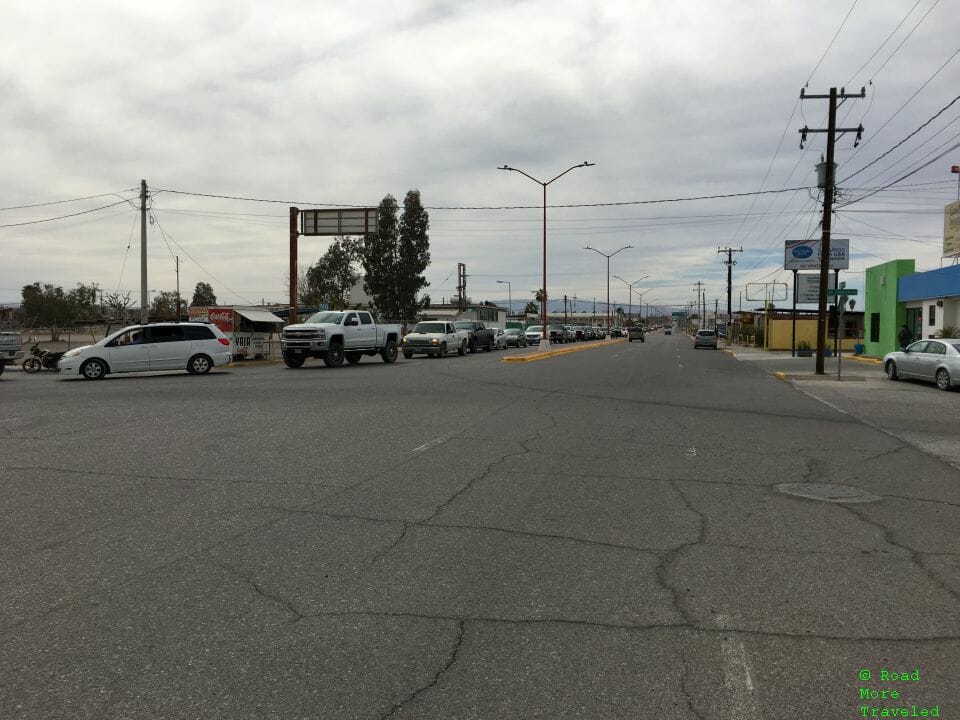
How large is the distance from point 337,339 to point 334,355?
62cm

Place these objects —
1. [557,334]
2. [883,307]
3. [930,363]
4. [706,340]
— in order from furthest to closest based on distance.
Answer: [557,334] → [706,340] → [883,307] → [930,363]

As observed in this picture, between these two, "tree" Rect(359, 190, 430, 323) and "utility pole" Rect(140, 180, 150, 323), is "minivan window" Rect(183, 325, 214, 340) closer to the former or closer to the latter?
"utility pole" Rect(140, 180, 150, 323)

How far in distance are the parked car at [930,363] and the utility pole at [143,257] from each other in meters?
30.3

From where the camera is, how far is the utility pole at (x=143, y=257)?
34.9m

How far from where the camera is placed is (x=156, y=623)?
4.23 metres

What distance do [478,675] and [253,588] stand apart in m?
1.81

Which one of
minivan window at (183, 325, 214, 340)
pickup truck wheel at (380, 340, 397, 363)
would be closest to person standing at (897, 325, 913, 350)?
pickup truck wheel at (380, 340, 397, 363)

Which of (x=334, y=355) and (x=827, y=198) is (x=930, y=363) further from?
(x=334, y=355)

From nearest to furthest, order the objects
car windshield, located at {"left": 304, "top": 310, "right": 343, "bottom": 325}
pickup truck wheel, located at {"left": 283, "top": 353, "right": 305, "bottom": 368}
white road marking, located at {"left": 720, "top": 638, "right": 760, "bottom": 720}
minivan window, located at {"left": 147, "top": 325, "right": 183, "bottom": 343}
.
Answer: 1. white road marking, located at {"left": 720, "top": 638, "right": 760, "bottom": 720}
2. minivan window, located at {"left": 147, "top": 325, "right": 183, "bottom": 343}
3. pickup truck wheel, located at {"left": 283, "top": 353, "right": 305, "bottom": 368}
4. car windshield, located at {"left": 304, "top": 310, "right": 343, "bottom": 325}

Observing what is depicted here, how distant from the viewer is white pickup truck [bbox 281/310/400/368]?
2841cm

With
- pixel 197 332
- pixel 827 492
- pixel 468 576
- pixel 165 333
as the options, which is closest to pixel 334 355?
pixel 197 332

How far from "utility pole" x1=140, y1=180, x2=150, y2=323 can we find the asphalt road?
25.2 metres

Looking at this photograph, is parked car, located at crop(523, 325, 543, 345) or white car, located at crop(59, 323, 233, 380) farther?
parked car, located at crop(523, 325, 543, 345)

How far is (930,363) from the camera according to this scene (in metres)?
21.8
